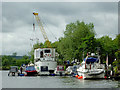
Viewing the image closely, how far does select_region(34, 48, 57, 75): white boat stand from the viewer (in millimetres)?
98688

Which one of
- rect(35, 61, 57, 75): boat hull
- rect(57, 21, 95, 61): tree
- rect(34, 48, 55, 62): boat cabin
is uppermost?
rect(57, 21, 95, 61): tree

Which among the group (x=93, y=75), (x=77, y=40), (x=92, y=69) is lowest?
(x=93, y=75)

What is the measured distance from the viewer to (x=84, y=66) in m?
69.6

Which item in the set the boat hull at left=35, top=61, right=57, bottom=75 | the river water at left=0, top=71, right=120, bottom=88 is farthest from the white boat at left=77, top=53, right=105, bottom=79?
the boat hull at left=35, top=61, right=57, bottom=75

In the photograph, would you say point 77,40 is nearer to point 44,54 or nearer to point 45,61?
point 44,54

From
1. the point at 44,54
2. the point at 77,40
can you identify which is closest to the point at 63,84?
the point at 44,54

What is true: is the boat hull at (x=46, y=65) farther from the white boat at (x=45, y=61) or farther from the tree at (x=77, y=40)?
the tree at (x=77, y=40)

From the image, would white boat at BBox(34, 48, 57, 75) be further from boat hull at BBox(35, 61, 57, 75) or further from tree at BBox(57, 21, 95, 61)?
tree at BBox(57, 21, 95, 61)

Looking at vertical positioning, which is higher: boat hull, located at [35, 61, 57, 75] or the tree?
the tree

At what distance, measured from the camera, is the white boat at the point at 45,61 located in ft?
324

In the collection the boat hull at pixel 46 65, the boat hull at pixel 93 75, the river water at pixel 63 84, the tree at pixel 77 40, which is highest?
the tree at pixel 77 40

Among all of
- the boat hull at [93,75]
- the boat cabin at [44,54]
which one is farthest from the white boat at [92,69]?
the boat cabin at [44,54]

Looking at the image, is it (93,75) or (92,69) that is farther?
(92,69)

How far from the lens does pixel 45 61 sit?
10162 centimetres
